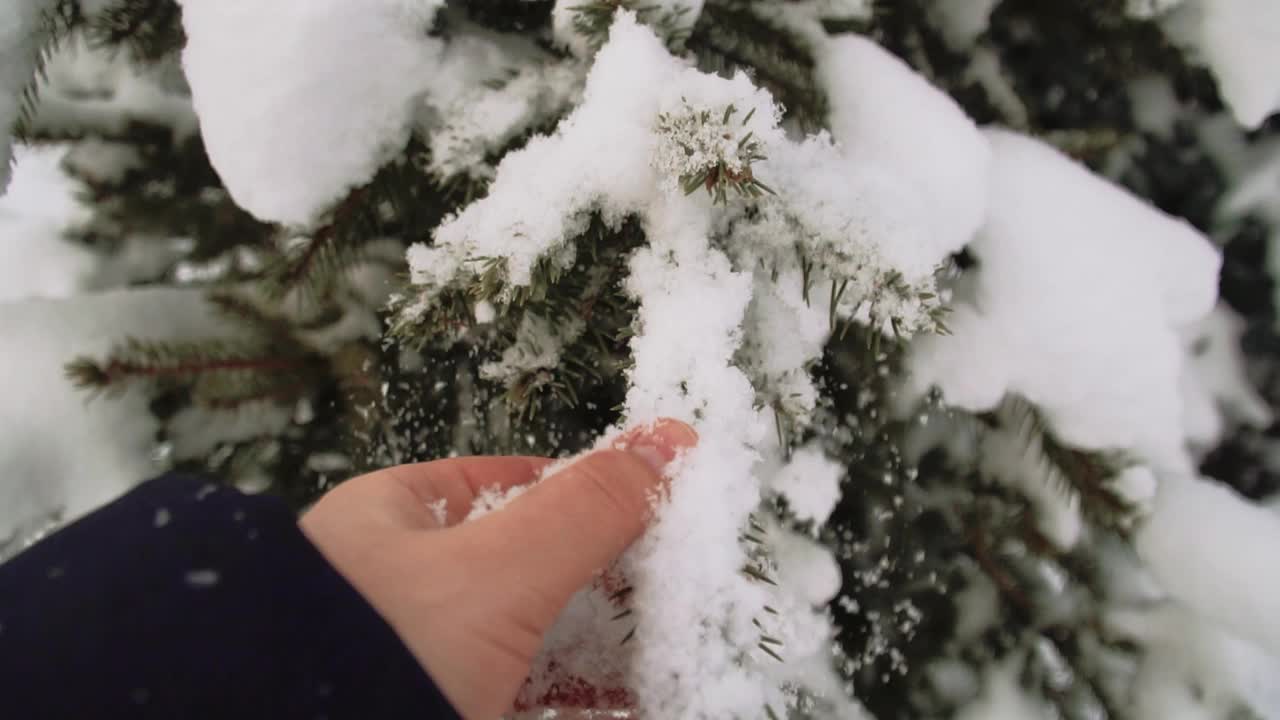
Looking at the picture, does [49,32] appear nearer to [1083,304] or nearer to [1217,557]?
[1083,304]

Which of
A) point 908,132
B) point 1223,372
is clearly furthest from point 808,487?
point 1223,372

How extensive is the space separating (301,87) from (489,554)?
565mm

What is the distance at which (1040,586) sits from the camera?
1498 mm

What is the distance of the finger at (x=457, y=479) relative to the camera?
2.46 feet

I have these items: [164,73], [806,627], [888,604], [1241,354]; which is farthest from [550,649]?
[1241,354]

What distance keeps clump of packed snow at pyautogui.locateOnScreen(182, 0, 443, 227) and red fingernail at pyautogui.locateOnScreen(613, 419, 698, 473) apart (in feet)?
1.59

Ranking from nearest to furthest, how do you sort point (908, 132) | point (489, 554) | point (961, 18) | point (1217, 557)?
point (489, 554), point (908, 132), point (1217, 557), point (961, 18)

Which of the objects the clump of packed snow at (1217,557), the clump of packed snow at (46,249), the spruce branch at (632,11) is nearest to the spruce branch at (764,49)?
the spruce branch at (632,11)

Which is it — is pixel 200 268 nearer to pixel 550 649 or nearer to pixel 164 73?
pixel 164 73

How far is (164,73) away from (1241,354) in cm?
256

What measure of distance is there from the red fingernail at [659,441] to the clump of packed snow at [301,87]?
0.49 m

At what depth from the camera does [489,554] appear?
24.6 inches

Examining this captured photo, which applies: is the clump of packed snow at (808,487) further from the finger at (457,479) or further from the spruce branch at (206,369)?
the spruce branch at (206,369)

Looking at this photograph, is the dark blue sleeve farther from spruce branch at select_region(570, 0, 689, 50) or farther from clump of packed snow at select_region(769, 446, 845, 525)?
clump of packed snow at select_region(769, 446, 845, 525)
